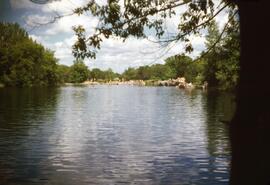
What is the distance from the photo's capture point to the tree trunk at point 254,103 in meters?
5.79

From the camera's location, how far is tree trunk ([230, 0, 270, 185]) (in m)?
5.79

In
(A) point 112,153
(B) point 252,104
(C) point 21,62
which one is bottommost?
(A) point 112,153

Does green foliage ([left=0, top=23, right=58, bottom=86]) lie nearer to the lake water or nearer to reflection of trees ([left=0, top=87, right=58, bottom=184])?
reflection of trees ([left=0, top=87, right=58, bottom=184])

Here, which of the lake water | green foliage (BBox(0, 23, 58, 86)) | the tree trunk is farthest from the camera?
green foliage (BBox(0, 23, 58, 86))

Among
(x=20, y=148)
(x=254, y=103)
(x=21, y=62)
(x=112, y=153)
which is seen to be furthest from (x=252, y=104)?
(x=21, y=62)

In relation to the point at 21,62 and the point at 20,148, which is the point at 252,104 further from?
the point at 21,62

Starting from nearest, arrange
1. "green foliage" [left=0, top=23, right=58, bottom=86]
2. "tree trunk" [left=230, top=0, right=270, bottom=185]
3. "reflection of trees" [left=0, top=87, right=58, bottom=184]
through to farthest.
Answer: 1. "tree trunk" [left=230, top=0, right=270, bottom=185]
2. "reflection of trees" [left=0, top=87, right=58, bottom=184]
3. "green foliage" [left=0, top=23, right=58, bottom=86]

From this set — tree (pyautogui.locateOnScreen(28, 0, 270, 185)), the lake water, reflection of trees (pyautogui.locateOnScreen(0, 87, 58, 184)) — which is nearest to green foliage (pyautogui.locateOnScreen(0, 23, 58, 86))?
reflection of trees (pyautogui.locateOnScreen(0, 87, 58, 184))

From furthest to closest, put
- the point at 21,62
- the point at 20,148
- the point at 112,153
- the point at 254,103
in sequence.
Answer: the point at 21,62
the point at 20,148
the point at 112,153
the point at 254,103

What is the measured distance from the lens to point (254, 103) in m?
5.86

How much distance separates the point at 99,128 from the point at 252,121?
3923 centimetres

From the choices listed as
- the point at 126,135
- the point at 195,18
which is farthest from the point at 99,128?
the point at 195,18

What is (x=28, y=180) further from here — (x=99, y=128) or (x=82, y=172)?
(x=99, y=128)

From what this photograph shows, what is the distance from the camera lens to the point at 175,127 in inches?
1788
